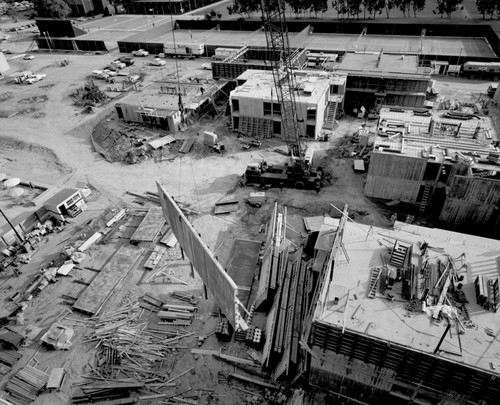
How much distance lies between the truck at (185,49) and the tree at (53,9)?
7275 centimetres

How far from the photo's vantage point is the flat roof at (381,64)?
198 ft

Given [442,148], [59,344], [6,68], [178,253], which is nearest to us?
[59,344]

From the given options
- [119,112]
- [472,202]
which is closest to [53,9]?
[119,112]

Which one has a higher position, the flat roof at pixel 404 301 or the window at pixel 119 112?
the flat roof at pixel 404 301

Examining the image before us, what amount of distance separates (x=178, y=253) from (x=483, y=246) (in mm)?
27568

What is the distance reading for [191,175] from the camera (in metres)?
49.1

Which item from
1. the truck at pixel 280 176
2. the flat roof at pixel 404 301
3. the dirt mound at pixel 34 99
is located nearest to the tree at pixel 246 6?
the dirt mound at pixel 34 99

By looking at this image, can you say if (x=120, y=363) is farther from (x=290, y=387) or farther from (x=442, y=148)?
(x=442, y=148)

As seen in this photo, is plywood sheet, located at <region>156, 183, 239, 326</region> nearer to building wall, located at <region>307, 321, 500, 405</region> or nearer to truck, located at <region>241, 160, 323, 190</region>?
building wall, located at <region>307, 321, 500, 405</region>

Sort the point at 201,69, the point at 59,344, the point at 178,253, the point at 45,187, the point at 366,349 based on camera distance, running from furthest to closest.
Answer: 1. the point at 201,69
2. the point at 45,187
3. the point at 178,253
4. the point at 59,344
5. the point at 366,349

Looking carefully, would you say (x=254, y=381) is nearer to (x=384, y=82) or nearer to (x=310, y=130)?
(x=310, y=130)

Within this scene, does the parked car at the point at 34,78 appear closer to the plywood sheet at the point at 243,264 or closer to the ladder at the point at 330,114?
the ladder at the point at 330,114

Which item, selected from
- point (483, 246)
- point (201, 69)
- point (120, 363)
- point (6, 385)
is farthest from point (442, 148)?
point (201, 69)

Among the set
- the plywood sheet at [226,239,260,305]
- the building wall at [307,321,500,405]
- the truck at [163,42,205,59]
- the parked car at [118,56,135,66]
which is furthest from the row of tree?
the building wall at [307,321,500,405]
